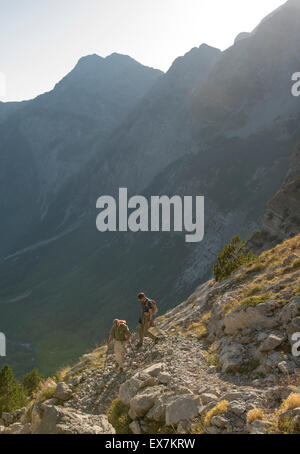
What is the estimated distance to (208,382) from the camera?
937cm

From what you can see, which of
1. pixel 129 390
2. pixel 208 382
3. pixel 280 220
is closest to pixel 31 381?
pixel 129 390

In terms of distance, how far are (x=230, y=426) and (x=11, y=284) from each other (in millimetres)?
124537

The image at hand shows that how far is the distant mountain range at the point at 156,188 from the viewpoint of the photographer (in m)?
81.4

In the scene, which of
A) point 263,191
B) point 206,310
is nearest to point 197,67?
point 263,191

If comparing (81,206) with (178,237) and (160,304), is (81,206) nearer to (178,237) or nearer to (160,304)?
(178,237)

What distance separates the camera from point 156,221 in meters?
102

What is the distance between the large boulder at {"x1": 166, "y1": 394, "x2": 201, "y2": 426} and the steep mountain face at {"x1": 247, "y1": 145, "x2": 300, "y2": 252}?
30.7m

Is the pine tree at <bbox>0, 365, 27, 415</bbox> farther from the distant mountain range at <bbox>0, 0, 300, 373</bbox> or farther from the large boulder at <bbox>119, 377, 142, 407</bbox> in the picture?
the distant mountain range at <bbox>0, 0, 300, 373</bbox>

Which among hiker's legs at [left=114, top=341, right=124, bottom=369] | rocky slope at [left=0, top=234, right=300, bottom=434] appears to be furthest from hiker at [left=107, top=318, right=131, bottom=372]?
rocky slope at [left=0, top=234, right=300, bottom=434]

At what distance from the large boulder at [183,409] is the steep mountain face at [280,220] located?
3072 cm

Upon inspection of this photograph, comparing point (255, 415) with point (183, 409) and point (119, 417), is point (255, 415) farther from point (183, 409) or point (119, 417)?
point (119, 417)

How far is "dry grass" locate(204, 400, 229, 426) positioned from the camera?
6957mm

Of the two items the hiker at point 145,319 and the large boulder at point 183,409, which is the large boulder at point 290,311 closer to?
the large boulder at point 183,409

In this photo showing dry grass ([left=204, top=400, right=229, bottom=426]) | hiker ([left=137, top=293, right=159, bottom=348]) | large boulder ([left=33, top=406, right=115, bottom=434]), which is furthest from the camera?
hiker ([left=137, top=293, right=159, bottom=348])
